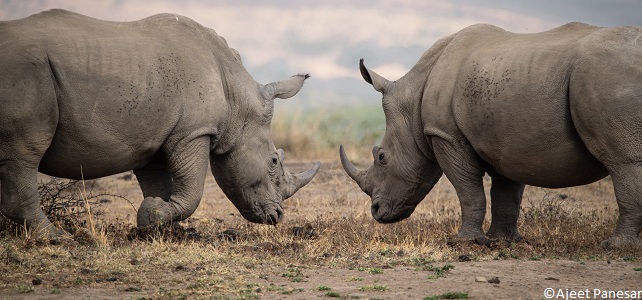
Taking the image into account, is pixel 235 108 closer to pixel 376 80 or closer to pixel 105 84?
pixel 105 84

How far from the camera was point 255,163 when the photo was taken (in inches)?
400

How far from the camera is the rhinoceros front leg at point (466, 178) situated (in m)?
9.83

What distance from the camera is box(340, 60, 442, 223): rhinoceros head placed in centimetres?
1048

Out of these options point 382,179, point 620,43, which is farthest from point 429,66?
point 620,43

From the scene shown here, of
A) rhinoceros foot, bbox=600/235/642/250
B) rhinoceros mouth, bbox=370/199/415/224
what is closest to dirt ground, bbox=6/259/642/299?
rhinoceros foot, bbox=600/235/642/250

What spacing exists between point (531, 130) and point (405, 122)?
73.3 inches

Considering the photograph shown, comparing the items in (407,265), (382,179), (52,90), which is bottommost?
(407,265)

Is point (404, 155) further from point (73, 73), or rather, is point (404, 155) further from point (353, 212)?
point (73, 73)

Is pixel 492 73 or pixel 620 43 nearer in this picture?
pixel 620 43

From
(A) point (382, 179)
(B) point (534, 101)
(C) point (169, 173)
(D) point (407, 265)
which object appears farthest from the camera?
(A) point (382, 179)

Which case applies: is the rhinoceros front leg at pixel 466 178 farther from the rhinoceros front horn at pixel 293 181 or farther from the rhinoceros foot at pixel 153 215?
the rhinoceros foot at pixel 153 215

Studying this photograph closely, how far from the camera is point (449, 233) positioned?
34.7 ft

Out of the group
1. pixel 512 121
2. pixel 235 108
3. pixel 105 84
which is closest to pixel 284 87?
pixel 235 108

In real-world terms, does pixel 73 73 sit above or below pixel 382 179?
above
